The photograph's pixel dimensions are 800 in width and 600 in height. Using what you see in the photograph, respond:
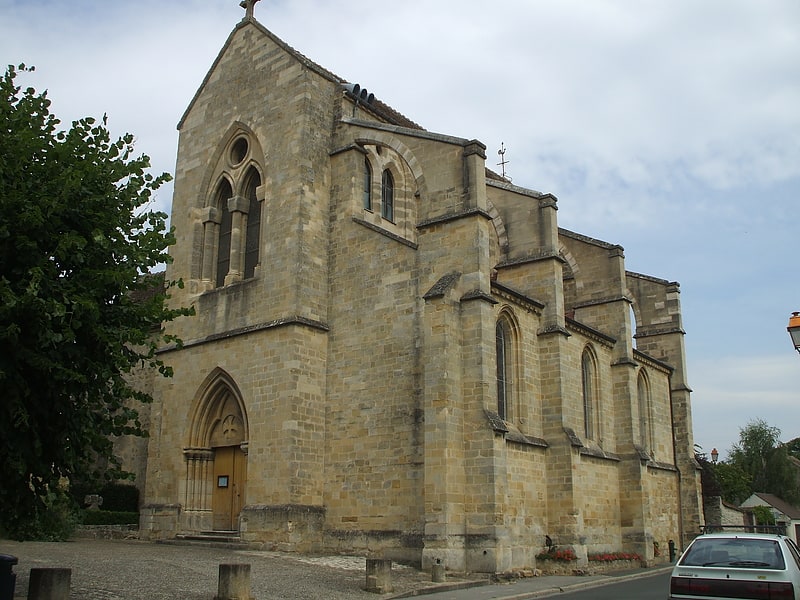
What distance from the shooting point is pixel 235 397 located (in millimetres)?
19969

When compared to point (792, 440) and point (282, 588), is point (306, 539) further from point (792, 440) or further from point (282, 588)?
point (792, 440)

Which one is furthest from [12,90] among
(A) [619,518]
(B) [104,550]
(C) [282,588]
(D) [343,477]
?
(A) [619,518]

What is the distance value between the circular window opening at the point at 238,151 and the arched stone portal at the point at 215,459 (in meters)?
6.24

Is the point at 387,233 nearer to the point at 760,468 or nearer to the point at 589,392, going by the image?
the point at 589,392

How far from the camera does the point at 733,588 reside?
27.6 feet

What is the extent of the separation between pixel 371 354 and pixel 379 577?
643 cm

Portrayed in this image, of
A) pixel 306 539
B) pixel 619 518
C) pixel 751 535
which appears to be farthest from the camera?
pixel 619 518

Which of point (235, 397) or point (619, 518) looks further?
point (619, 518)

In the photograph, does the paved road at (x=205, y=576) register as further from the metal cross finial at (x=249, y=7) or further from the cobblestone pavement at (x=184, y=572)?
the metal cross finial at (x=249, y=7)

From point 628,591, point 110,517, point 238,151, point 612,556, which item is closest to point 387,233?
point 238,151

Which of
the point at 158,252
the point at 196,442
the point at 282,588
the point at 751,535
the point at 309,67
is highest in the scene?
the point at 309,67

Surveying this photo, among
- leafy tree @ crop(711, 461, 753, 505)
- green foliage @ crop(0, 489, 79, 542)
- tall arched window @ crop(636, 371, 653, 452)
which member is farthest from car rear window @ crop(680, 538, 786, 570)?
leafy tree @ crop(711, 461, 753, 505)

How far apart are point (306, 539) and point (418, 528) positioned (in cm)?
273

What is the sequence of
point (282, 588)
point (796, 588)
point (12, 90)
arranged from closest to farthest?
1. point (796, 588)
2. point (12, 90)
3. point (282, 588)
